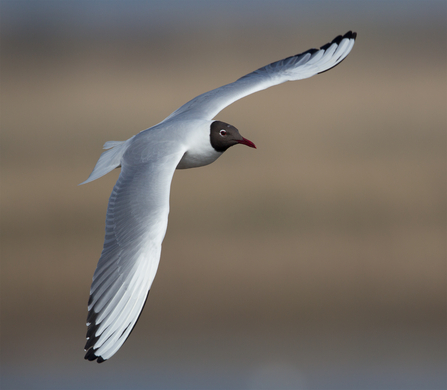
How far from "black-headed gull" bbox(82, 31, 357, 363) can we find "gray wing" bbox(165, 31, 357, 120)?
0.02 meters

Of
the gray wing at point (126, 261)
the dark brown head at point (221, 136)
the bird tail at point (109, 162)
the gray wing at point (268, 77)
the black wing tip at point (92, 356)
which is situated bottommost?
the black wing tip at point (92, 356)

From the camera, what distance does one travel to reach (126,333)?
2.88m

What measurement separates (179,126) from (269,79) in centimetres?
104

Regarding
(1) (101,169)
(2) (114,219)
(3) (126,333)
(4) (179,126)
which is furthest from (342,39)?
(3) (126,333)

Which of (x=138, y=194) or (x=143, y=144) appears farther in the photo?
(x=143, y=144)

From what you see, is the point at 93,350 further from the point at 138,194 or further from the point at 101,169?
the point at 101,169

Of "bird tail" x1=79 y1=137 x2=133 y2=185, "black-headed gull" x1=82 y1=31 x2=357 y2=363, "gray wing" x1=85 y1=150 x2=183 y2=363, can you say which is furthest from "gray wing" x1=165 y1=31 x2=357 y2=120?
"gray wing" x1=85 y1=150 x2=183 y2=363

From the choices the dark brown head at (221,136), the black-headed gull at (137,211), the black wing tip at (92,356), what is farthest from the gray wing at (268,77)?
the black wing tip at (92,356)

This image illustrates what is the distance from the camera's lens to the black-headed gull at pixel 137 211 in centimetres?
291

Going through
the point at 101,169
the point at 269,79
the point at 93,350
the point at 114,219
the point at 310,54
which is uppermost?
the point at 310,54

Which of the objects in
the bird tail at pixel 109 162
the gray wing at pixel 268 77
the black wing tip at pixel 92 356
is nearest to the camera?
the black wing tip at pixel 92 356

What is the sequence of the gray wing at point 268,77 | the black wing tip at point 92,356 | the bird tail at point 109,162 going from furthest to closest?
1. the gray wing at point 268,77
2. the bird tail at point 109,162
3. the black wing tip at point 92,356

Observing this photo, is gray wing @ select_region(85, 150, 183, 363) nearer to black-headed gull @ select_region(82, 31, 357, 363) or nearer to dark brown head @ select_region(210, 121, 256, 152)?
black-headed gull @ select_region(82, 31, 357, 363)

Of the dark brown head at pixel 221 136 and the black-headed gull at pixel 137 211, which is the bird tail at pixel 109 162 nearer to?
the black-headed gull at pixel 137 211
